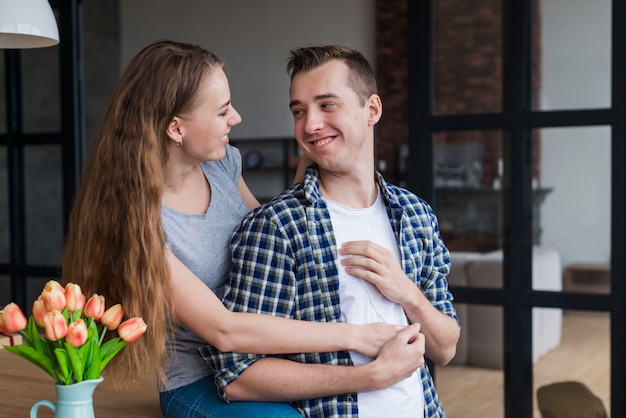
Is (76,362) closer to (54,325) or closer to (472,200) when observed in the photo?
(54,325)

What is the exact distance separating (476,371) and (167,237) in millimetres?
2374

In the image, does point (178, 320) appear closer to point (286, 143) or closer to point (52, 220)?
point (52, 220)

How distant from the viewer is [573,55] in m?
3.65

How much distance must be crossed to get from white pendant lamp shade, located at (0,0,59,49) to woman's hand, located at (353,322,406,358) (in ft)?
4.11

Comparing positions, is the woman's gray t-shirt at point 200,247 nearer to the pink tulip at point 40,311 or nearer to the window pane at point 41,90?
the pink tulip at point 40,311

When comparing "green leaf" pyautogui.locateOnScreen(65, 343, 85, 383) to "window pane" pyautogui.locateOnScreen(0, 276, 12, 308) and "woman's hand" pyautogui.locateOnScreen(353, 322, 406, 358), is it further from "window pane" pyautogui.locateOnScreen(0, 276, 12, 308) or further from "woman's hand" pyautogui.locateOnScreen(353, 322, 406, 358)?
"window pane" pyautogui.locateOnScreen(0, 276, 12, 308)

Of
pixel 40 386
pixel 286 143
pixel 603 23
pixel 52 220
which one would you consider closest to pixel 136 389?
pixel 40 386

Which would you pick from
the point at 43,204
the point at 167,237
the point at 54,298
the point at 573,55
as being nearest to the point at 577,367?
the point at 573,55

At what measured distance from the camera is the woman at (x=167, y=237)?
5.28 feet

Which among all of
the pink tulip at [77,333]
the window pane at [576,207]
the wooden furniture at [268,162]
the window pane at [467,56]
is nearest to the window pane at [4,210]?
the window pane at [467,56]

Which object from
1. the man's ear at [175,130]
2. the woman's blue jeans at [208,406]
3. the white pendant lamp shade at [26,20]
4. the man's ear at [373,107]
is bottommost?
the woman's blue jeans at [208,406]

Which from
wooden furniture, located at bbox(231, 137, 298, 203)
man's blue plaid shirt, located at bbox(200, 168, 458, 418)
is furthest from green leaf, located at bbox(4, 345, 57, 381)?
wooden furniture, located at bbox(231, 137, 298, 203)

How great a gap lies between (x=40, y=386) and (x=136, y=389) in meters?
0.28

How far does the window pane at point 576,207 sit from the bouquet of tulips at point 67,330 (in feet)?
7.29
